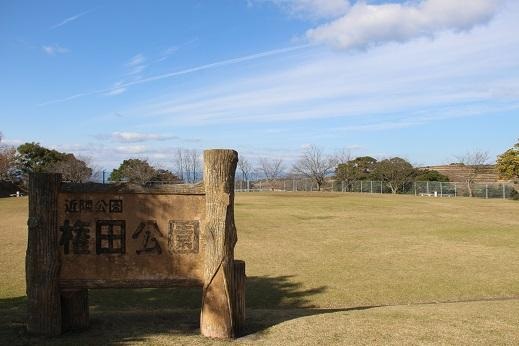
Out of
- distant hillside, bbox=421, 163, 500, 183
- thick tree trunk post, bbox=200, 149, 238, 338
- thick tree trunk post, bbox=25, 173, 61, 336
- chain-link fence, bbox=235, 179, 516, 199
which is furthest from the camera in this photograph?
distant hillside, bbox=421, 163, 500, 183

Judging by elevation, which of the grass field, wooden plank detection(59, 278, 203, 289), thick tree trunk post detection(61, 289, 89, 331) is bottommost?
the grass field

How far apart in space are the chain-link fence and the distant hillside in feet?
19.8

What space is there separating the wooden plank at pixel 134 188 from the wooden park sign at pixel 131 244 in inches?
0.4

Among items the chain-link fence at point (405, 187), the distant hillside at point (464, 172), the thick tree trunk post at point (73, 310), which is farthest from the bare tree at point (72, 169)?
the thick tree trunk post at point (73, 310)

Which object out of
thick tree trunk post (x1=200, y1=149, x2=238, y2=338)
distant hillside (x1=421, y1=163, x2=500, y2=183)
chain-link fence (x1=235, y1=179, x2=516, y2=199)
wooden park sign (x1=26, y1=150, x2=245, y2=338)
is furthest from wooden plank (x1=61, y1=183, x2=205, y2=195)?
distant hillside (x1=421, y1=163, x2=500, y2=183)

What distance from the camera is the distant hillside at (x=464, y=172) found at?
5402 centimetres

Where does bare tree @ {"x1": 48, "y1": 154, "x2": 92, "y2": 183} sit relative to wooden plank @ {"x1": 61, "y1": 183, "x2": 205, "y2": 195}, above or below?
above

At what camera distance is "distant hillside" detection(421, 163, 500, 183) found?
177ft

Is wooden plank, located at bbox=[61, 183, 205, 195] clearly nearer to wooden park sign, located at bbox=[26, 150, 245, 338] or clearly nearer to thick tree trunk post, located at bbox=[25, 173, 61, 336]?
wooden park sign, located at bbox=[26, 150, 245, 338]

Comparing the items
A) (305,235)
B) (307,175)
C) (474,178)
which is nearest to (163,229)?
(305,235)

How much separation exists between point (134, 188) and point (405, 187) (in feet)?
162

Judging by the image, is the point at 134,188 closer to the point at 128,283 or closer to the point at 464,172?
the point at 128,283

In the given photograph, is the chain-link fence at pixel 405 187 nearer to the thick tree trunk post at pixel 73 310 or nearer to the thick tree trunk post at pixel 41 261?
the thick tree trunk post at pixel 73 310

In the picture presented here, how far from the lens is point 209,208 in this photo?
5223mm
